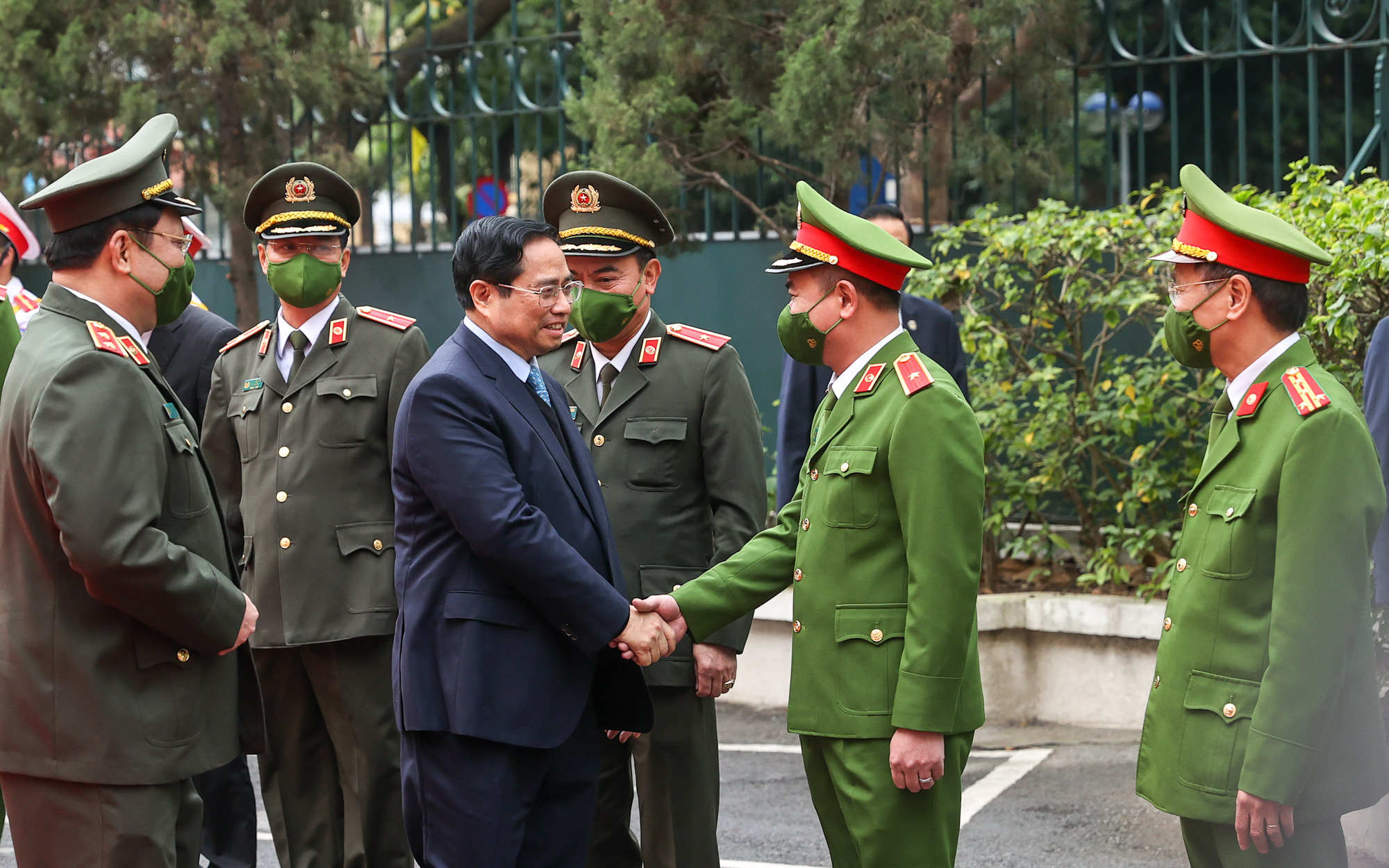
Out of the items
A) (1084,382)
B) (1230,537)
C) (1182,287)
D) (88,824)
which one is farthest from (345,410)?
(1084,382)

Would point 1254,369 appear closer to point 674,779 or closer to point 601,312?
point 601,312

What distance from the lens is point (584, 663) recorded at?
3334 mm

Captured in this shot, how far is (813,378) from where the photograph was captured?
5.97 meters

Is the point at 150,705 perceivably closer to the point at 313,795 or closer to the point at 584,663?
the point at 584,663

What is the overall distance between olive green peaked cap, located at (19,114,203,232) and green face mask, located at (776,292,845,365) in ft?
4.91

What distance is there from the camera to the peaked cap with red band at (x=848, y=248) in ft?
11.0

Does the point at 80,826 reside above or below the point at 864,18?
below

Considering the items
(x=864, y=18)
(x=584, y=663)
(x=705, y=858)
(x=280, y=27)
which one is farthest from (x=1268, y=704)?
(x=280, y=27)

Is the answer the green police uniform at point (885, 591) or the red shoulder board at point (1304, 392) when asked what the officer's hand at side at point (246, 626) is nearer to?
the green police uniform at point (885, 591)

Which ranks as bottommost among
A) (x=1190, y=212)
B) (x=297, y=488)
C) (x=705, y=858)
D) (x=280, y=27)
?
(x=705, y=858)

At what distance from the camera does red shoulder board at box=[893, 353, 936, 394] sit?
3.20 meters

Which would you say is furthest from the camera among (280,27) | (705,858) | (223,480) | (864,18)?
(280,27)

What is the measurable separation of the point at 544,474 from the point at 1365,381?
255cm

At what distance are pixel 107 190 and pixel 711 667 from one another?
1.94 m
